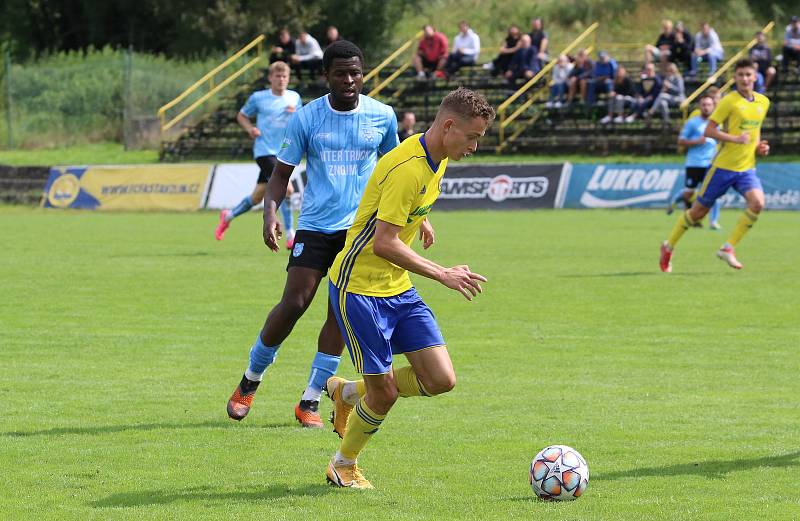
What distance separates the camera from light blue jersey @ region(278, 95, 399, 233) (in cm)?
723

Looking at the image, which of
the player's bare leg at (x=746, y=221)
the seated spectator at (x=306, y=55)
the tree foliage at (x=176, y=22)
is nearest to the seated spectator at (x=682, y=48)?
the seated spectator at (x=306, y=55)

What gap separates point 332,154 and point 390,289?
1753 millimetres

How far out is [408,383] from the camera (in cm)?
585

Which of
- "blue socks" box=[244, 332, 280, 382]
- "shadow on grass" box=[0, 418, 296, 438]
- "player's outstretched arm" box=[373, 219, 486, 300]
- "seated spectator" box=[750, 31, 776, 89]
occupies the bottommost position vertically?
"seated spectator" box=[750, 31, 776, 89]

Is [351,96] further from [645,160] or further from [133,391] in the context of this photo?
[645,160]

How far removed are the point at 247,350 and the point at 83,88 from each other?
2959 cm

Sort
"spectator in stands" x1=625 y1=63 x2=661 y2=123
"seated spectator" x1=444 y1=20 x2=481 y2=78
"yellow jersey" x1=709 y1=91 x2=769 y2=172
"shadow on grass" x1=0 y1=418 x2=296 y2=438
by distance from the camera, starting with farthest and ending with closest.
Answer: "seated spectator" x1=444 y1=20 x2=481 y2=78 < "spectator in stands" x1=625 y1=63 x2=661 y2=123 < "yellow jersey" x1=709 y1=91 x2=769 y2=172 < "shadow on grass" x1=0 y1=418 x2=296 y2=438

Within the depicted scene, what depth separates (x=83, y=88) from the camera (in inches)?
1476

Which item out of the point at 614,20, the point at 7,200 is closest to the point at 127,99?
the point at 7,200

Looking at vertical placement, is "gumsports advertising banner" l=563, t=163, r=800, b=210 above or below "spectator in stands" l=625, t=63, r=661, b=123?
below

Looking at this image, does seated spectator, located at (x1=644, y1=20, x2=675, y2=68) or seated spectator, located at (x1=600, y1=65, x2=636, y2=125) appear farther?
seated spectator, located at (x1=644, y1=20, x2=675, y2=68)

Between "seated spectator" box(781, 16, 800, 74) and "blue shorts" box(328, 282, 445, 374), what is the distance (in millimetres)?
28806

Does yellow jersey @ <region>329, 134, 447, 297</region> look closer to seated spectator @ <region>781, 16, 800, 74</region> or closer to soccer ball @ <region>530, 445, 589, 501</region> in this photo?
soccer ball @ <region>530, 445, 589, 501</region>

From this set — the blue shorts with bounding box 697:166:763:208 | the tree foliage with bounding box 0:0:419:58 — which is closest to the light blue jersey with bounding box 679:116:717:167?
the blue shorts with bounding box 697:166:763:208
